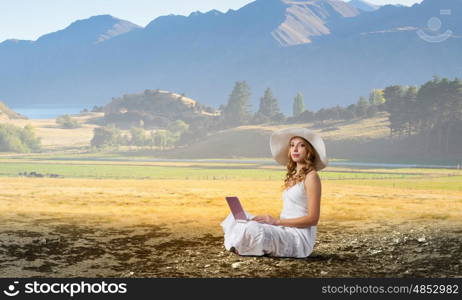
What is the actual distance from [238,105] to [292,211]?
235 feet

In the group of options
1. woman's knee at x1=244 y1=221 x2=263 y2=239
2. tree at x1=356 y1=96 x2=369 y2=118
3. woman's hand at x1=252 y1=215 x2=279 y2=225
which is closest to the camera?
woman's hand at x1=252 y1=215 x2=279 y2=225

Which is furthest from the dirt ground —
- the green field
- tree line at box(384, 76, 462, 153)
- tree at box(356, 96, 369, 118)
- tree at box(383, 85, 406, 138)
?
tree at box(356, 96, 369, 118)

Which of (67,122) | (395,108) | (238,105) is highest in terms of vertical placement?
(238,105)

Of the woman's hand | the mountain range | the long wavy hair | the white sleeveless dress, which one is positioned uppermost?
the mountain range

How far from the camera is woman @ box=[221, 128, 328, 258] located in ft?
23.0

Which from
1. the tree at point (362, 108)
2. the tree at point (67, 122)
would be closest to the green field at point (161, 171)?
the tree at point (67, 122)

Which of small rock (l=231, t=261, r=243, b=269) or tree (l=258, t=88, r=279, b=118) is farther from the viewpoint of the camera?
tree (l=258, t=88, r=279, b=118)

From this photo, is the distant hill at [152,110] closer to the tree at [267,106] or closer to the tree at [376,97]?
the tree at [267,106]

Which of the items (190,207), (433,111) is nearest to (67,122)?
(433,111)

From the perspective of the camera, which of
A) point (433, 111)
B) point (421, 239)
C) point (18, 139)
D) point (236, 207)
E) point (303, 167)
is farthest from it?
point (18, 139)

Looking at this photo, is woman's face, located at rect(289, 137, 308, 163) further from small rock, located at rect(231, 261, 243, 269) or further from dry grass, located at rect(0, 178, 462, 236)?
dry grass, located at rect(0, 178, 462, 236)

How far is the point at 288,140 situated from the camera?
7305mm

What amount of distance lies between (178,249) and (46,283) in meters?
2.91

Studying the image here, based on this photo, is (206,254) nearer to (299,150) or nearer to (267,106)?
(299,150)
